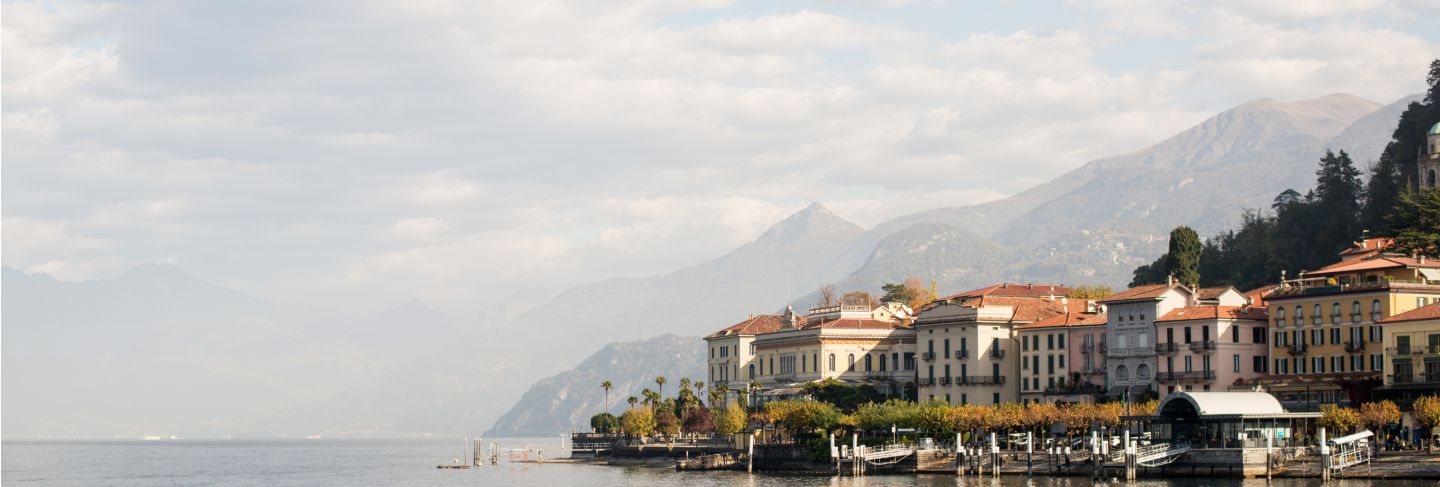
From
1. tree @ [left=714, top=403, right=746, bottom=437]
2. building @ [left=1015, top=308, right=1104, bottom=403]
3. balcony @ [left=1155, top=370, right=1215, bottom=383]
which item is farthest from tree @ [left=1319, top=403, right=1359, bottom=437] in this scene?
tree @ [left=714, top=403, right=746, bottom=437]

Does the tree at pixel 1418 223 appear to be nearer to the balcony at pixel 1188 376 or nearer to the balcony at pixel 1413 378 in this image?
the balcony at pixel 1188 376

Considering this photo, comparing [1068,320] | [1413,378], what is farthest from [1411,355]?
[1068,320]

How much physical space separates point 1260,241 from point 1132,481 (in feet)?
266

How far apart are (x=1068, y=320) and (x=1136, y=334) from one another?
8.02 metres

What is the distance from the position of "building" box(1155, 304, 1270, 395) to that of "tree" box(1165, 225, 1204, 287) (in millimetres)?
37894

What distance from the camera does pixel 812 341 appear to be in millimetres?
163875

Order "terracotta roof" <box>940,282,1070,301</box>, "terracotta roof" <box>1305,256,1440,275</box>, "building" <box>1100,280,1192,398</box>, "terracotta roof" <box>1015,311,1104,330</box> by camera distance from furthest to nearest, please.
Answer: "terracotta roof" <box>940,282,1070,301</box> → "terracotta roof" <box>1015,311,1104,330</box> → "building" <box>1100,280,1192,398</box> → "terracotta roof" <box>1305,256,1440,275</box>

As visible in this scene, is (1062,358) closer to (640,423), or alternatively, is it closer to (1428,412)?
(1428,412)

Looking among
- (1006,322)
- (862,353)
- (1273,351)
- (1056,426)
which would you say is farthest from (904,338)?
(1273,351)

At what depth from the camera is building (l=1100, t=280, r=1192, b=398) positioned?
437 feet

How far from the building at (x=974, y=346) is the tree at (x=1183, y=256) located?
1973cm

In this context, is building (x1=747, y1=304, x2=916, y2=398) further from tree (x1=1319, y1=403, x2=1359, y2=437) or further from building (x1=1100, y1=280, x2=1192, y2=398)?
tree (x1=1319, y1=403, x2=1359, y2=437)

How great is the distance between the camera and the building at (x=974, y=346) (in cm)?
14625

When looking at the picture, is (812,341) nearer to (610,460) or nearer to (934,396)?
(934,396)
